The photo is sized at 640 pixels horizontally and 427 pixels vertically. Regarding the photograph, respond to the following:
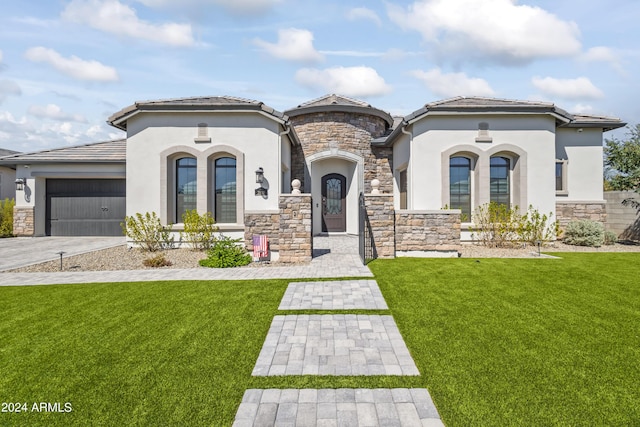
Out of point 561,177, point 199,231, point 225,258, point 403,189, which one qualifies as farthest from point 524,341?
point 561,177

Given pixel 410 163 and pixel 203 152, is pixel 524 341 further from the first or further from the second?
pixel 203 152

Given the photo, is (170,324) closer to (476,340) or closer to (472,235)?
(476,340)

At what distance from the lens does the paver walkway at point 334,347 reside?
10.7ft

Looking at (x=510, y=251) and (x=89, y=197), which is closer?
(x=510, y=251)

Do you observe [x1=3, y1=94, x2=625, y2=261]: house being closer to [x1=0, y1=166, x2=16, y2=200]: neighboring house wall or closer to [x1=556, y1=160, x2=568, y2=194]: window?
[x1=556, y1=160, x2=568, y2=194]: window

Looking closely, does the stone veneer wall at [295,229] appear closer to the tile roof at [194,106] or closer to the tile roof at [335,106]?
the tile roof at [194,106]

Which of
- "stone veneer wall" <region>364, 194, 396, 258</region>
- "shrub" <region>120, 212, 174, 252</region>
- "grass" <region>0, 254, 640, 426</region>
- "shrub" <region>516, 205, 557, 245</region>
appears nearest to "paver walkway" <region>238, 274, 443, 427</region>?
"grass" <region>0, 254, 640, 426</region>

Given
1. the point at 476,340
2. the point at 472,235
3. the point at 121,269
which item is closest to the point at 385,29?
the point at 472,235

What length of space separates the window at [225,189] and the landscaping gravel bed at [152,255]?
1.57 m

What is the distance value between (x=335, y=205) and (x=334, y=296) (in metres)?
9.42

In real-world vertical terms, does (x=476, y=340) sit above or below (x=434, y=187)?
below

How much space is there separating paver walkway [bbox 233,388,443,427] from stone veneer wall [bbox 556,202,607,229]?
12842 mm

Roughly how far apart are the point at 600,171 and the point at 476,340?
13414 mm

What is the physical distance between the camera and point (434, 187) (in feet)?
37.3
